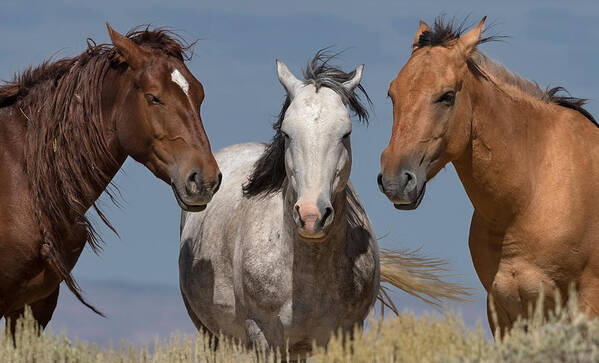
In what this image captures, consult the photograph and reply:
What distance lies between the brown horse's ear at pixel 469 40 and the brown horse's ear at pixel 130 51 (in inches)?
86.7

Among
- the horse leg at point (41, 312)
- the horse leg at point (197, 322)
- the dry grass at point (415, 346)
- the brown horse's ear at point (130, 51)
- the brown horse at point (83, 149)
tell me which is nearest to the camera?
the dry grass at point (415, 346)

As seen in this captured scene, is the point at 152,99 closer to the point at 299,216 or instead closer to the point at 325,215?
the point at 299,216

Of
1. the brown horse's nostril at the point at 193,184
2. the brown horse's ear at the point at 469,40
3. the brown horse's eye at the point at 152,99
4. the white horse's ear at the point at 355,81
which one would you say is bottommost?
the brown horse's nostril at the point at 193,184

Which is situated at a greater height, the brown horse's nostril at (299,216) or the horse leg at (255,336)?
the brown horse's nostril at (299,216)

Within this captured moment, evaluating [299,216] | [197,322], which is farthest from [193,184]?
[197,322]

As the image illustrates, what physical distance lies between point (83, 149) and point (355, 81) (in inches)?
77.8

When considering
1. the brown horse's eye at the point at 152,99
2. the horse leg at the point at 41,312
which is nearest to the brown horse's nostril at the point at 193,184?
the brown horse's eye at the point at 152,99

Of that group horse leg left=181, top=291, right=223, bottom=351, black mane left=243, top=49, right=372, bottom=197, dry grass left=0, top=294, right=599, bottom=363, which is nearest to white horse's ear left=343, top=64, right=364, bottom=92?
black mane left=243, top=49, right=372, bottom=197

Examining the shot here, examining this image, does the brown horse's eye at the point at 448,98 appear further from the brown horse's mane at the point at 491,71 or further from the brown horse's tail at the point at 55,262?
the brown horse's tail at the point at 55,262

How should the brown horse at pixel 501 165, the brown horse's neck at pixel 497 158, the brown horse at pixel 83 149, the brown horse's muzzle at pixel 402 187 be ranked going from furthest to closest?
the brown horse at pixel 83 149
the brown horse's neck at pixel 497 158
the brown horse at pixel 501 165
the brown horse's muzzle at pixel 402 187

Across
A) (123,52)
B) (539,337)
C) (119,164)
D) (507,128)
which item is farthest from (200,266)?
(539,337)

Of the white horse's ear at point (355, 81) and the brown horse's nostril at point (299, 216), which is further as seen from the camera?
the white horse's ear at point (355, 81)

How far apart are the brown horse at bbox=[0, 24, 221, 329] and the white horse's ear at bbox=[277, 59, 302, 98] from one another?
0.58 metres

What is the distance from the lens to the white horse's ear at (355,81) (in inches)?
267
